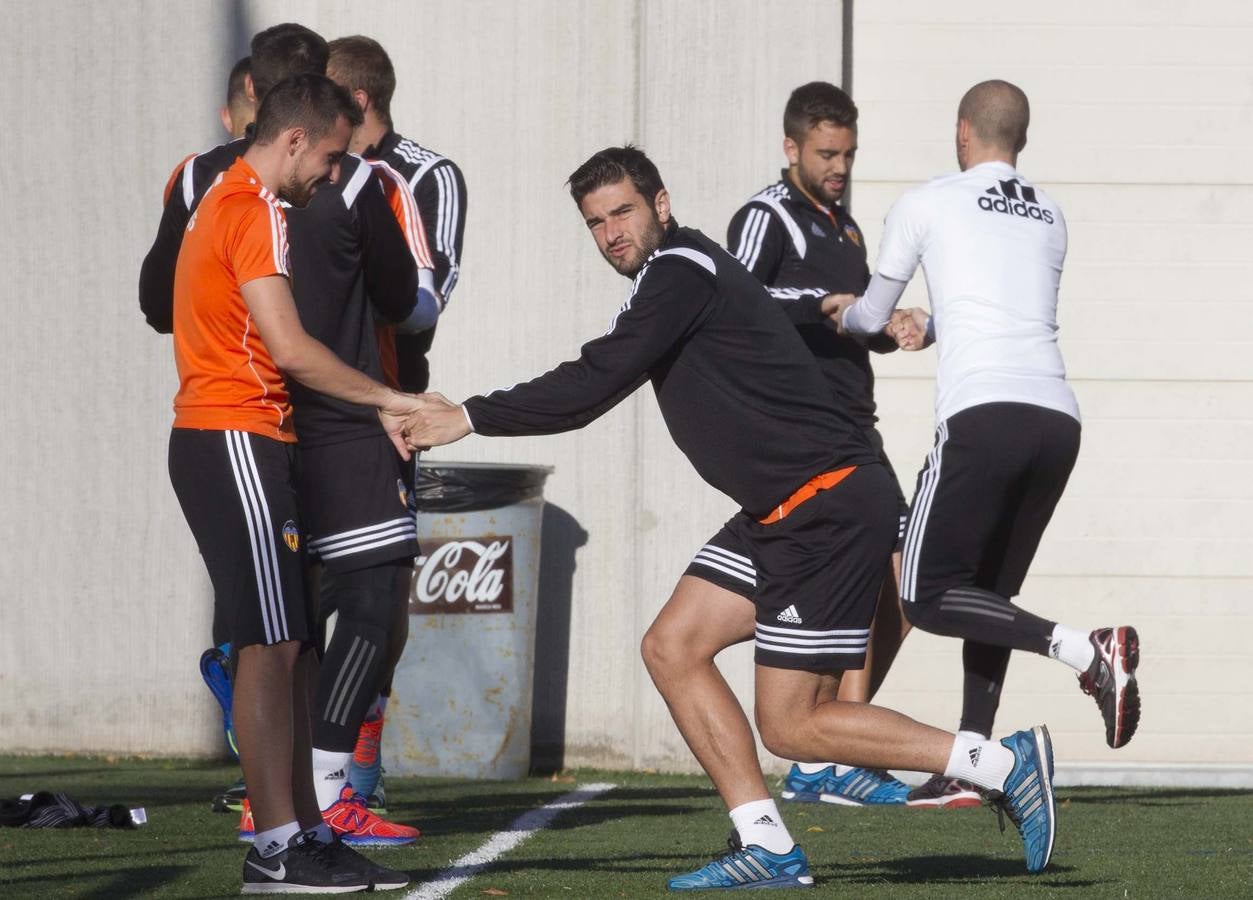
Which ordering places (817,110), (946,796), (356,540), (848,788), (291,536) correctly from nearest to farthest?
(291,536) < (356,540) < (946,796) < (848,788) < (817,110)

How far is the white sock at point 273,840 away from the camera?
13.7 feet

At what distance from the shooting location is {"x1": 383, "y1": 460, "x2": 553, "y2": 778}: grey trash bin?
7.64 metres

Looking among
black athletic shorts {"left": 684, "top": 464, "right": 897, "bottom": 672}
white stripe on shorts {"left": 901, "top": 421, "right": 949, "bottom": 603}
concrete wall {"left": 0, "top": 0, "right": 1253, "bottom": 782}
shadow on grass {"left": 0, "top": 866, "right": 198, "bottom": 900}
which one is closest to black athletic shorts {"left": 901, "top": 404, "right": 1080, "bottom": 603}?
white stripe on shorts {"left": 901, "top": 421, "right": 949, "bottom": 603}

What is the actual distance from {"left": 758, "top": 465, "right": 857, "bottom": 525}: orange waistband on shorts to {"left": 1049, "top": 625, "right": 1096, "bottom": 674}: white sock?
38.1 inches

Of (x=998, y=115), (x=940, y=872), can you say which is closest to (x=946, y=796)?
(x=940, y=872)

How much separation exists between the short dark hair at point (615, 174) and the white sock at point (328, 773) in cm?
164

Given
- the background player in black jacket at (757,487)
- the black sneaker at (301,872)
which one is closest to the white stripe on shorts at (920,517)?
the background player in black jacket at (757,487)

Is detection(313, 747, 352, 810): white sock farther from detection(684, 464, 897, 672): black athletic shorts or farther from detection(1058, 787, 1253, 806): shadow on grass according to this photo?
detection(1058, 787, 1253, 806): shadow on grass

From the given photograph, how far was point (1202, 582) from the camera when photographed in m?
8.40

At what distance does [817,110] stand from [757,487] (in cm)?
266

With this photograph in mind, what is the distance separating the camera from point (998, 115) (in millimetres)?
5621

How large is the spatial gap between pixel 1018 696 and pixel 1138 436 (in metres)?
1.30

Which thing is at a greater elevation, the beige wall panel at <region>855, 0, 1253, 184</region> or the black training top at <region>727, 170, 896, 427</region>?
the beige wall panel at <region>855, 0, 1253, 184</region>

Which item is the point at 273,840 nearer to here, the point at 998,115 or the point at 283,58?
the point at 283,58
